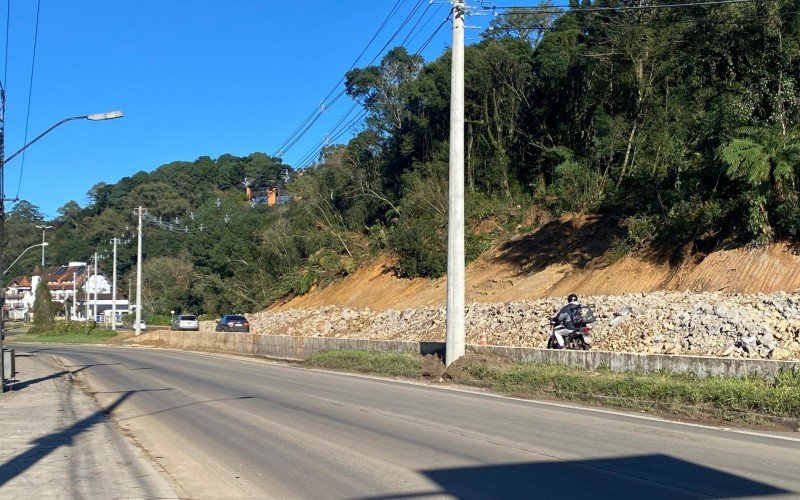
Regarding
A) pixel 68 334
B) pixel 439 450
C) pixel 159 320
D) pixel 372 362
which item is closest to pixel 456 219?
pixel 372 362

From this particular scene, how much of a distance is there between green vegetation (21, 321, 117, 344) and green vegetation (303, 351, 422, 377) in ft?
134

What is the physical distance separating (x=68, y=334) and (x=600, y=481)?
7139 centimetres

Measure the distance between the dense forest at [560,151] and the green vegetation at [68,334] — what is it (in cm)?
1178

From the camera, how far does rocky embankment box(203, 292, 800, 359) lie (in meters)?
18.4

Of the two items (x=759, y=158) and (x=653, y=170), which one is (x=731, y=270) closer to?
(x=759, y=158)

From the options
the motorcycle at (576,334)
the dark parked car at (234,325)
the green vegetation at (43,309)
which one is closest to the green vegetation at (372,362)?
the motorcycle at (576,334)

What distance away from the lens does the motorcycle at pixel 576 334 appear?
20953 mm

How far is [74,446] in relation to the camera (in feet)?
38.4

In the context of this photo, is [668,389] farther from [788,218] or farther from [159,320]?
[159,320]

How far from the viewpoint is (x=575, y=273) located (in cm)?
3278

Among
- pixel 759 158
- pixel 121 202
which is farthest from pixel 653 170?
pixel 121 202

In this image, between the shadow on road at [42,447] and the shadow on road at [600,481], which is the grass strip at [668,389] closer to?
the shadow on road at [600,481]

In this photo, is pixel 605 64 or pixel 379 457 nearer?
pixel 379 457

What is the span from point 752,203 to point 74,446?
71.1ft
